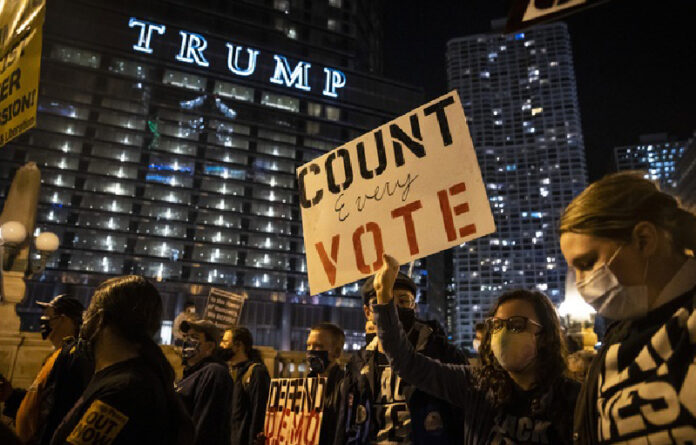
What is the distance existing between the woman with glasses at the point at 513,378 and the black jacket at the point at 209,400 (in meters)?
2.09

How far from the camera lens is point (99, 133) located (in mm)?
62625

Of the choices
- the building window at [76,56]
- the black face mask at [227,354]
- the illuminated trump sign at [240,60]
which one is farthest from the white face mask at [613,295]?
the illuminated trump sign at [240,60]

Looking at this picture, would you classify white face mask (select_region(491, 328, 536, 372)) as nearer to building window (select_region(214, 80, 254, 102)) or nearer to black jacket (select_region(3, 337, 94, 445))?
black jacket (select_region(3, 337, 94, 445))

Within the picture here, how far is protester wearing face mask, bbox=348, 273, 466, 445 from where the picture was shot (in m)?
2.66

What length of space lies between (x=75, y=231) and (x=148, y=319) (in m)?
64.2

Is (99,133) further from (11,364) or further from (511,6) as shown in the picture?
(511,6)

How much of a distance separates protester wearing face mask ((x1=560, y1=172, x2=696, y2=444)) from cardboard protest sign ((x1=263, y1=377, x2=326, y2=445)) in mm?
2853

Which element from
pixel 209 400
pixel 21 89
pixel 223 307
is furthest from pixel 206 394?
pixel 223 307

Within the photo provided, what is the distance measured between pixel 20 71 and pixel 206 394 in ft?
10.5

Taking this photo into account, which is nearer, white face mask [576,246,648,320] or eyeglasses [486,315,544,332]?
white face mask [576,246,648,320]

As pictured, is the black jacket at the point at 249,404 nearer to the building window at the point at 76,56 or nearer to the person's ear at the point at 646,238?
the person's ear at the point at 646,238

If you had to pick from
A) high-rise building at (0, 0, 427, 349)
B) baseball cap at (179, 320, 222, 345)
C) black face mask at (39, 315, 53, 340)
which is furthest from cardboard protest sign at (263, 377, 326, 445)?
high-rise building at (0, 0, 427, 349)

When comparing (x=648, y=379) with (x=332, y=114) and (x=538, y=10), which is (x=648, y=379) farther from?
(x=332, y=114)

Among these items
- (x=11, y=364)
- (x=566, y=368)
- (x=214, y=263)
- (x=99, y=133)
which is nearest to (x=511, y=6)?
(x=566, y=368)
